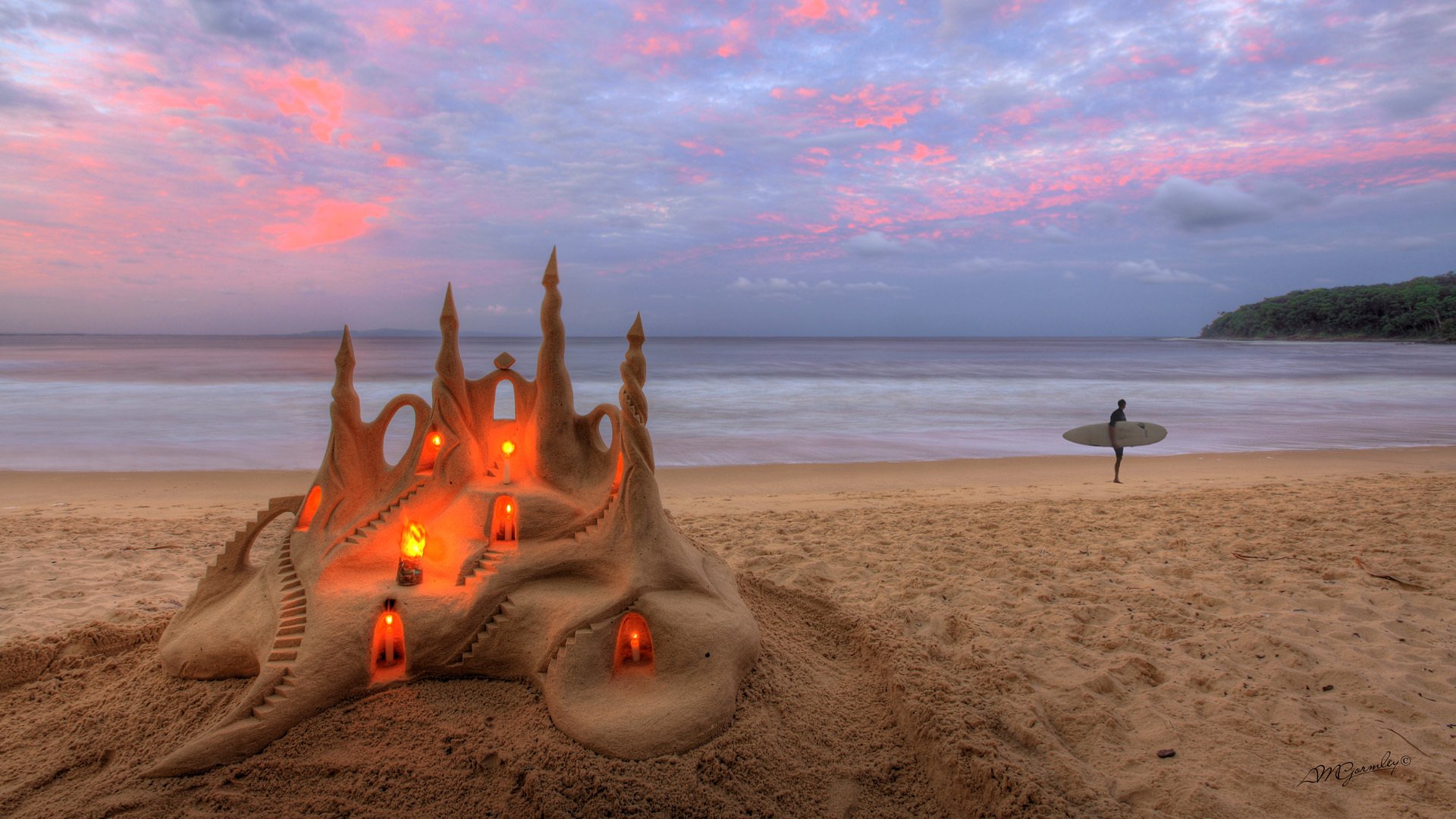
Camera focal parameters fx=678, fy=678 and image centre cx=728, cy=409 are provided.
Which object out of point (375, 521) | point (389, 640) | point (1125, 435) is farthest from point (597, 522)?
point (1125, 435)

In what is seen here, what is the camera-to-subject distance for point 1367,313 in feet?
243

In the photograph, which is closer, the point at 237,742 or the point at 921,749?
the point at 237,742

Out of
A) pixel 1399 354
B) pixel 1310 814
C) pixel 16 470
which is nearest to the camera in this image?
pixel 1310 814

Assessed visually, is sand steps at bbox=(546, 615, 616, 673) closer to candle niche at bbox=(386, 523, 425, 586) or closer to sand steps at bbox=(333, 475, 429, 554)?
candle niche at bbox=(386, 523, 425, 586)

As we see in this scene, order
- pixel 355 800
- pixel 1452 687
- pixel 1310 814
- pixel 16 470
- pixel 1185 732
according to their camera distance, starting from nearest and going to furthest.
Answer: pixel 355 800
pixel 1310 814
pixel 1185 732
pixel 1452 687
pixel 16 470

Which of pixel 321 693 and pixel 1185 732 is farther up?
pixel 321 693

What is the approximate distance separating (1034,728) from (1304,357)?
62.8 metres

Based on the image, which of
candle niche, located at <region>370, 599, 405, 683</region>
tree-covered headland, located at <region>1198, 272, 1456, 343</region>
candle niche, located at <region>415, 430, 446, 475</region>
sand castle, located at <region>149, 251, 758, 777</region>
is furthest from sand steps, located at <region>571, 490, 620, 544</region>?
tree-covered headland, located at <region>1198, 272, 1456, 343</region>

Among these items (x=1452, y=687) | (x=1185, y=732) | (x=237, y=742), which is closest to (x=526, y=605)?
(x=237, y=742)

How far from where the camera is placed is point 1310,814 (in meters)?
2.95

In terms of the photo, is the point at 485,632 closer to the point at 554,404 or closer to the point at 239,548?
the point at 554,404

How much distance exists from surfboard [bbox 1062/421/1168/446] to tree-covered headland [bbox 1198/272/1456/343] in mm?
81799

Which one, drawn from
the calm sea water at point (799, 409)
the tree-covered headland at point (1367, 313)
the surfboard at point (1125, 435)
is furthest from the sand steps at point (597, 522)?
the tree-covered headland at point (1367, 313)

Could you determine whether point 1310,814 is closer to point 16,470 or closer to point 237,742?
point 237,742
